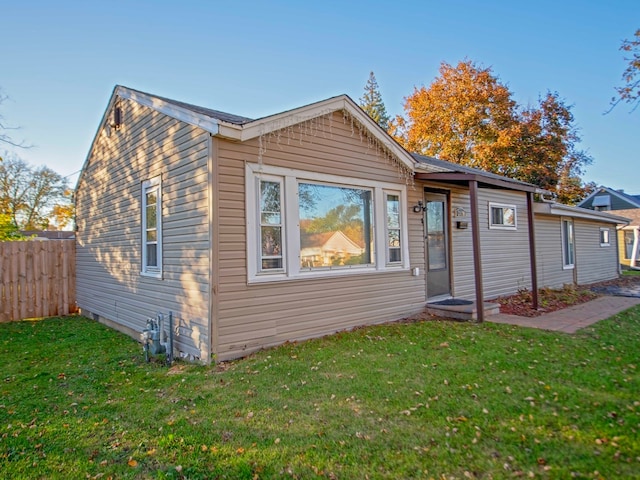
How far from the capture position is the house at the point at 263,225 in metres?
5.04

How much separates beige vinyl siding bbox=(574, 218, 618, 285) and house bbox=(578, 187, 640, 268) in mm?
5351

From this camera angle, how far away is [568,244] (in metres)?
13.5

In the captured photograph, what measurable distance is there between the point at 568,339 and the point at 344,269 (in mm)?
3582

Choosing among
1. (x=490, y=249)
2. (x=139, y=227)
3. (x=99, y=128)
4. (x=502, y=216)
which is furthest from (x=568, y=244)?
(x=99, y=128)

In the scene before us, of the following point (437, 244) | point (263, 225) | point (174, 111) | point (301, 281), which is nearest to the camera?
point (263, 225)

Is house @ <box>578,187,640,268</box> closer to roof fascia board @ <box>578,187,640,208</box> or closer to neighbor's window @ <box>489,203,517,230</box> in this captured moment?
roof fascia board @ <box>578,187,640,208</box>

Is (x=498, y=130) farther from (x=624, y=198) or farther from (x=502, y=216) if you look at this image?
(x=502, y=216)

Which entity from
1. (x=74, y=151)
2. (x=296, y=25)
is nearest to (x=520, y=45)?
(x=296, y=25)

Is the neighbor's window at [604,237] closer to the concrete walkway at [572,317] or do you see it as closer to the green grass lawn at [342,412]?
the concrete walkway at [572,317]

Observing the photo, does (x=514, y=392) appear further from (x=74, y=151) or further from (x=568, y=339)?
(x=74, y=151)

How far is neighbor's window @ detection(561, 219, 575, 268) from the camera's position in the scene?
13203 mm

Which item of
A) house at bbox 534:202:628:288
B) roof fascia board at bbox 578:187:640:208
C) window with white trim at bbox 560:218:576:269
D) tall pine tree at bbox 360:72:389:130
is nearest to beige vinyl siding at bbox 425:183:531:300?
house at bbox 534:202:628:288

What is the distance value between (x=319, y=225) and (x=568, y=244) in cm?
1173

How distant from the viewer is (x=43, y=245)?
9562mm
